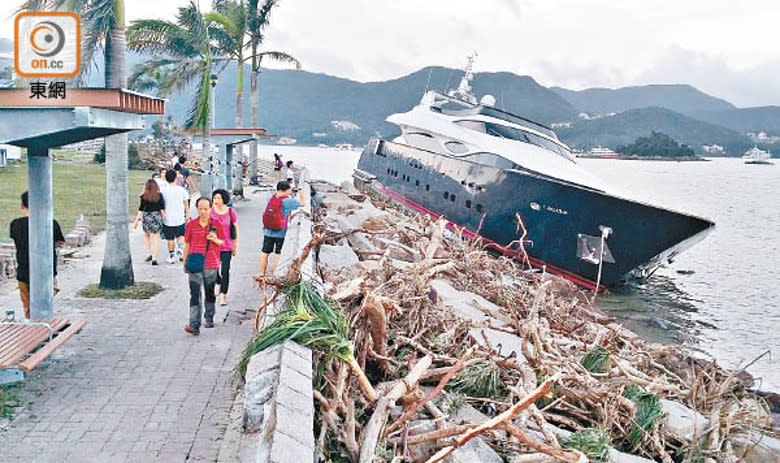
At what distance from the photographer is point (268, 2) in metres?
28.2

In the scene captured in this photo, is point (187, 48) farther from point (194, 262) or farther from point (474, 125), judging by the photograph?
point (194, 262)

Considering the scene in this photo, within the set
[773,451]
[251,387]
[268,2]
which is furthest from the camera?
[268,2]

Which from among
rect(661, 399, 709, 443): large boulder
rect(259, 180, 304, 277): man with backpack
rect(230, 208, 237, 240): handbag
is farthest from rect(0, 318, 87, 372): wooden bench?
rect(661, 399, 709, 443): large boulder

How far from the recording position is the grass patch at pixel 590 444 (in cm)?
542

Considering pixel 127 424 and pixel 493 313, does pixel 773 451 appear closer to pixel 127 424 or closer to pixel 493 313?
pixel 493 313

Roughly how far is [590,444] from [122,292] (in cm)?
712

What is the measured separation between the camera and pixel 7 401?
5.96 m

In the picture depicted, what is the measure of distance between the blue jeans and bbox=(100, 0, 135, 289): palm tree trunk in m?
2.27

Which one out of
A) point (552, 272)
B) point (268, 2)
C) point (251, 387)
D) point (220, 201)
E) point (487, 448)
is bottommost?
point (552, 272)

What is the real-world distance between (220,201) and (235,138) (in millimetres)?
12936

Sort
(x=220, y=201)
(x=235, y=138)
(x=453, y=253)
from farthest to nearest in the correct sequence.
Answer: (x=235, y=138) < (x=453, y=253) < (x=220, y=201)

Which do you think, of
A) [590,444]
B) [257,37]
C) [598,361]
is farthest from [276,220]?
[257,37]

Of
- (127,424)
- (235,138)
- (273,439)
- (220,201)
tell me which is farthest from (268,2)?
(273,439)

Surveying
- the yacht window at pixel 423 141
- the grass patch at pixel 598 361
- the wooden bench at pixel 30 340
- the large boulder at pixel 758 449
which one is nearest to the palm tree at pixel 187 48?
the yacht window at pixel 423 141
